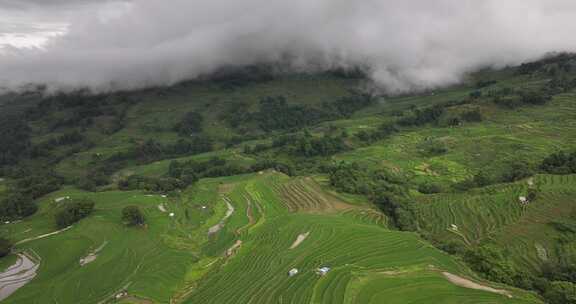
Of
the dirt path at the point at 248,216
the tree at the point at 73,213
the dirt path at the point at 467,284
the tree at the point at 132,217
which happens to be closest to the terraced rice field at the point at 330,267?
the dirt path at the point at 467,284

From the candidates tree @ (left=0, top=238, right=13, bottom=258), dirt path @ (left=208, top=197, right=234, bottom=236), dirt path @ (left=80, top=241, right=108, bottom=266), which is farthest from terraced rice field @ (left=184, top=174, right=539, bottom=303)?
tree @ (left=0, top=238, right=13, bottom=258)

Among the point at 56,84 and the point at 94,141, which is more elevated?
the point at 56,84

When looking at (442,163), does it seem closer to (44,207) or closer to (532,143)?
(532,143)

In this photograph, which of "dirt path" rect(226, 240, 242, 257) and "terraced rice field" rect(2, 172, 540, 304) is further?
"dirt path" rect(226, 240, 242, 257)

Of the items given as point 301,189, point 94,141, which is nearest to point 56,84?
point 94,141

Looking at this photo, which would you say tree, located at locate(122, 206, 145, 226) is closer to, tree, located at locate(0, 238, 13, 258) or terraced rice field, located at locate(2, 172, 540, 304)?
terraced rice field, located at locate(2, 172, 540, 304)

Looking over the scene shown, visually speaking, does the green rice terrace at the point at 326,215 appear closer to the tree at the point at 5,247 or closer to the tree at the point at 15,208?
the tree at the point at 5,247
